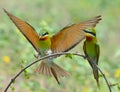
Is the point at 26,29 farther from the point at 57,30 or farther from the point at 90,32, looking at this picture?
the point at 57,30

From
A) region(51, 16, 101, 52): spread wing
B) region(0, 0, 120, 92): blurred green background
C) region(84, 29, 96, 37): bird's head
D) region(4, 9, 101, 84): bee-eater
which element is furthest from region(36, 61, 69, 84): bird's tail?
region(0, 0, 120, 92): blurred green background

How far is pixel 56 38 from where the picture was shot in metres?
2.78

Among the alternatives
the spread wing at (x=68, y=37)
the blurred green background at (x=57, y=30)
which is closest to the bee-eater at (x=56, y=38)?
the spread wing at (x=68, y=37)

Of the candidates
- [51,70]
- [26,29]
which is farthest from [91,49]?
[26,29]

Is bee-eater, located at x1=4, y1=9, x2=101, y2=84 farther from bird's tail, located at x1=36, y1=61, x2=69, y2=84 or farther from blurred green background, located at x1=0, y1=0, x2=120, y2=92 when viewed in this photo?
blurred green background, located at x1=0, y1=0, x2=120, y2=92

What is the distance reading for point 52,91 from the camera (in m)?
4.80

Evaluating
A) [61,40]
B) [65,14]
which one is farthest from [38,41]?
[65,14]

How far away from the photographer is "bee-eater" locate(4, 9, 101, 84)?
269 cm

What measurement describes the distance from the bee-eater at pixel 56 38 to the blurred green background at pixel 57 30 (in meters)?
1.26

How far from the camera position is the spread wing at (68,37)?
2.72 metres

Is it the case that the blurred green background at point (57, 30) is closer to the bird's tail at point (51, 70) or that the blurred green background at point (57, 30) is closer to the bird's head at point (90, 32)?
the bird's tail at point (51, 70)

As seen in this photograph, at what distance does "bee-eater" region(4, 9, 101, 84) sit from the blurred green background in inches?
49.7

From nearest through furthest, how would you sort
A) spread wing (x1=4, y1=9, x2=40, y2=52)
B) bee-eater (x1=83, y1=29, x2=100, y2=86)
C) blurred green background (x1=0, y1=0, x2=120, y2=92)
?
spread wing (x1=4, y1=9, x2=40, y2=52)
bee-eater (x1=83, y1=29, x2=100, y2=86)
blurred green background (x1=0, y1=0, x2=120, y2=92)

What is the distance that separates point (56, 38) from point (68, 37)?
71 millimetres
